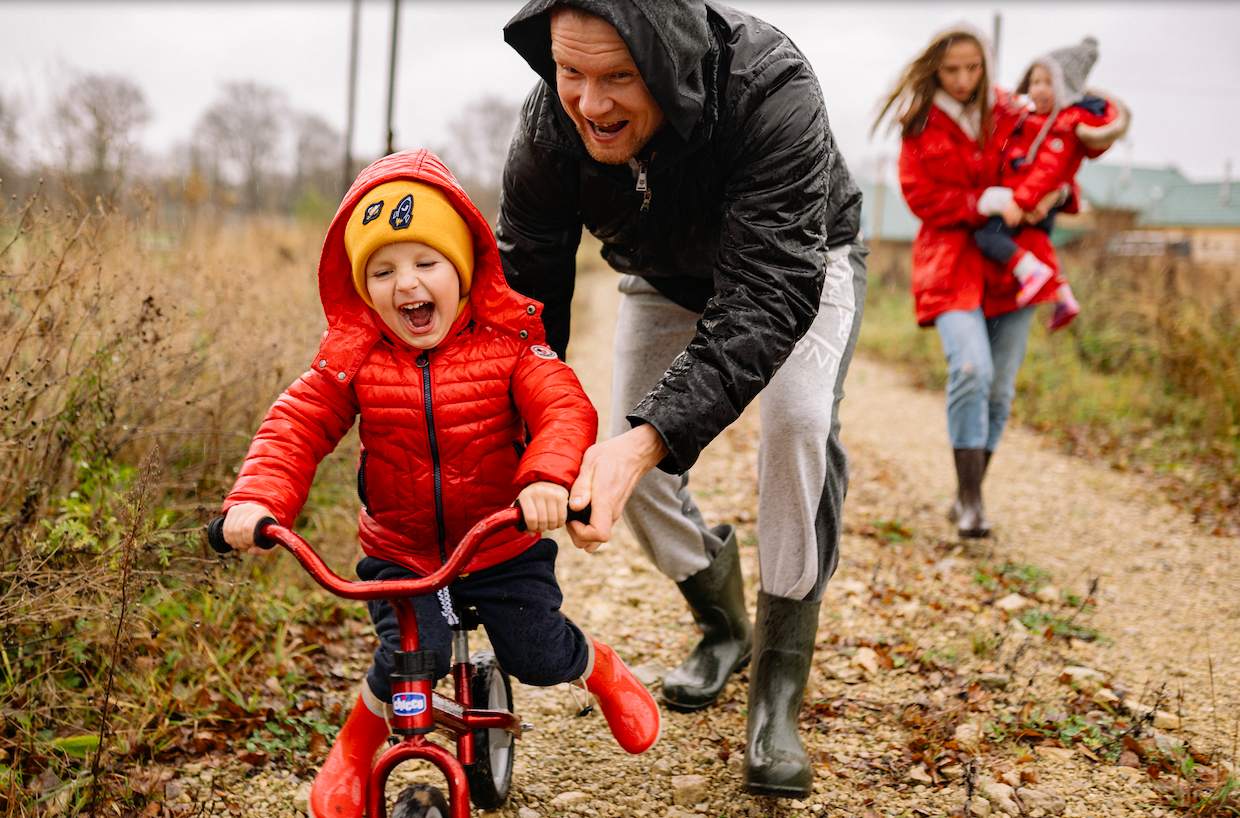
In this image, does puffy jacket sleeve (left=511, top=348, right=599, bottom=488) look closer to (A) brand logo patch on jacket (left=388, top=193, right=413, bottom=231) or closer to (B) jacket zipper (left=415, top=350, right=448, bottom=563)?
(B) jacket zipper (left=415, top=350, right=448, bottom=563)

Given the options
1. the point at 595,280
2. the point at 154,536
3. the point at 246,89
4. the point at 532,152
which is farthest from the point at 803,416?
the point at 246,89

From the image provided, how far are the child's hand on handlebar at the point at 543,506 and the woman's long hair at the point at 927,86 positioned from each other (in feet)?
11.6

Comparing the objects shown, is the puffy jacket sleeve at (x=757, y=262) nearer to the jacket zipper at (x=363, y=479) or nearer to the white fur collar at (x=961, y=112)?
the jacket zipper at (x=363, y=479)

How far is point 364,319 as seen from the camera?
227 cm

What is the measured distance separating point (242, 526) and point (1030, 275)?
158 inches

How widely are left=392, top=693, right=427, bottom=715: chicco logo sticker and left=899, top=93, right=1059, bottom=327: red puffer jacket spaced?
362 centimetres

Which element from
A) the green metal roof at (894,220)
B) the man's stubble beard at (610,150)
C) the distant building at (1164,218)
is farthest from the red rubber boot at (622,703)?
the green metal roof at (894,220)

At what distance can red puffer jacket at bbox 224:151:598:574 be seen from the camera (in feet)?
7.09

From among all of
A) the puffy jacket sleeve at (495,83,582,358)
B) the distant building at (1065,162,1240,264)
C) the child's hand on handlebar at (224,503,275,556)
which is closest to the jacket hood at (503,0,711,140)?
the puffy jacket sleeve at (495,83,582,358)

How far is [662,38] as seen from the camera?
193 centimetres

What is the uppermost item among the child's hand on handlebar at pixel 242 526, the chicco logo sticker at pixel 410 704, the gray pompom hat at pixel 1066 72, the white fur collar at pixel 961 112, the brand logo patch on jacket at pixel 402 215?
the gray pompom hat at pixel 1066 72

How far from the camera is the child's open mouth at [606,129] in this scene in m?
2.10

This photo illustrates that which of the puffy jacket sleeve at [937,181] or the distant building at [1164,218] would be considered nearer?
the puffy jacket sleeve at [937,181]

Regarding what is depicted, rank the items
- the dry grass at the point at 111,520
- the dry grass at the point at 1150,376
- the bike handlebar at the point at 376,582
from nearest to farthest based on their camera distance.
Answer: the bike handlebar at the point at 376,582, the dry grass at the point at 111,520, the dry grass at the point at 1150,376
